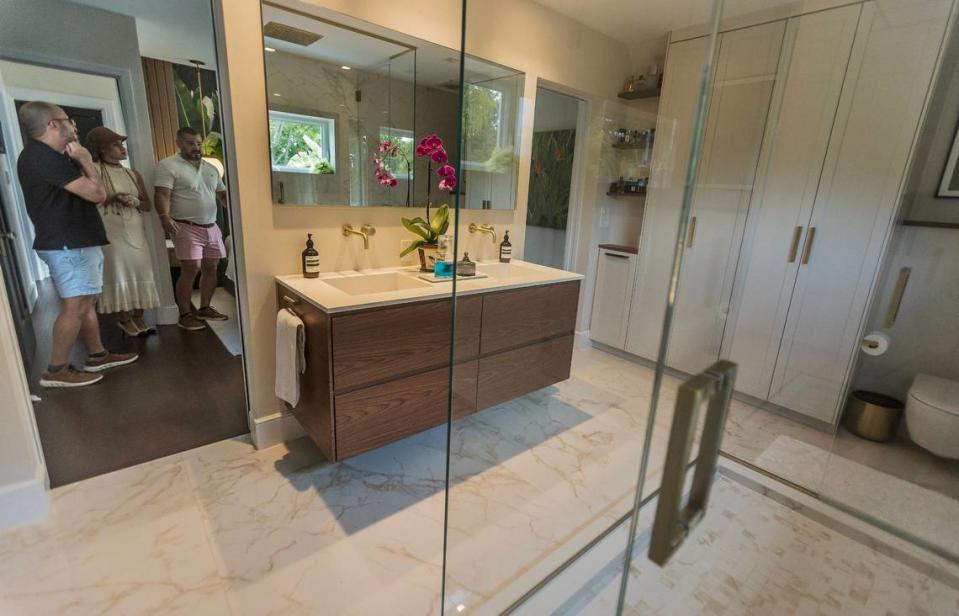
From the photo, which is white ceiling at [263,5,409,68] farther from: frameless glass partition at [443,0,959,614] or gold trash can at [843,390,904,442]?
gold trash can at [843,390,904,442]

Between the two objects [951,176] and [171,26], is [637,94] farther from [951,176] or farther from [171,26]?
[171,26]

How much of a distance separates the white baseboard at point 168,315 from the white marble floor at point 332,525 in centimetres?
196

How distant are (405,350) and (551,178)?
→ 1.33 meters

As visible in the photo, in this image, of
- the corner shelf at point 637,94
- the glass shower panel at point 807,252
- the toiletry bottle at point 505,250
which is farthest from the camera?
the corner shelf at point 637,94

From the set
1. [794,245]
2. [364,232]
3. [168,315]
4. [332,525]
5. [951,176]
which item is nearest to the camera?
[332,525]

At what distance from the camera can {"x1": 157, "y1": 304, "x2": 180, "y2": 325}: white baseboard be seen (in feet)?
11.2

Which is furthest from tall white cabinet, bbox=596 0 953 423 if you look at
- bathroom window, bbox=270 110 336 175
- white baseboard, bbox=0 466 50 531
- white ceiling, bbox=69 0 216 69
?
white ceiling, bbox=69 0 216 69

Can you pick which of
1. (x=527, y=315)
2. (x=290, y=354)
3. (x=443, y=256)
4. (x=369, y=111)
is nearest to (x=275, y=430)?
(x=290, y=354)

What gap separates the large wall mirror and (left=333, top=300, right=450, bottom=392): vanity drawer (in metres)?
0.60

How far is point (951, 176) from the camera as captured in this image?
199 centimetres

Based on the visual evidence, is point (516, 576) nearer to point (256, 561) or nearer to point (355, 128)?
point (256, 561)

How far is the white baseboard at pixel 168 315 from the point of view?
3402 millimetres

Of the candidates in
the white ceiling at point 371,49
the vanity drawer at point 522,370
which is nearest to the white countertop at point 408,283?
the vanity drawer at point 522,370

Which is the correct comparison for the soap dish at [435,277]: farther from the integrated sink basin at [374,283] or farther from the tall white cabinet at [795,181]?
the tall white cabinet at [795,181]
